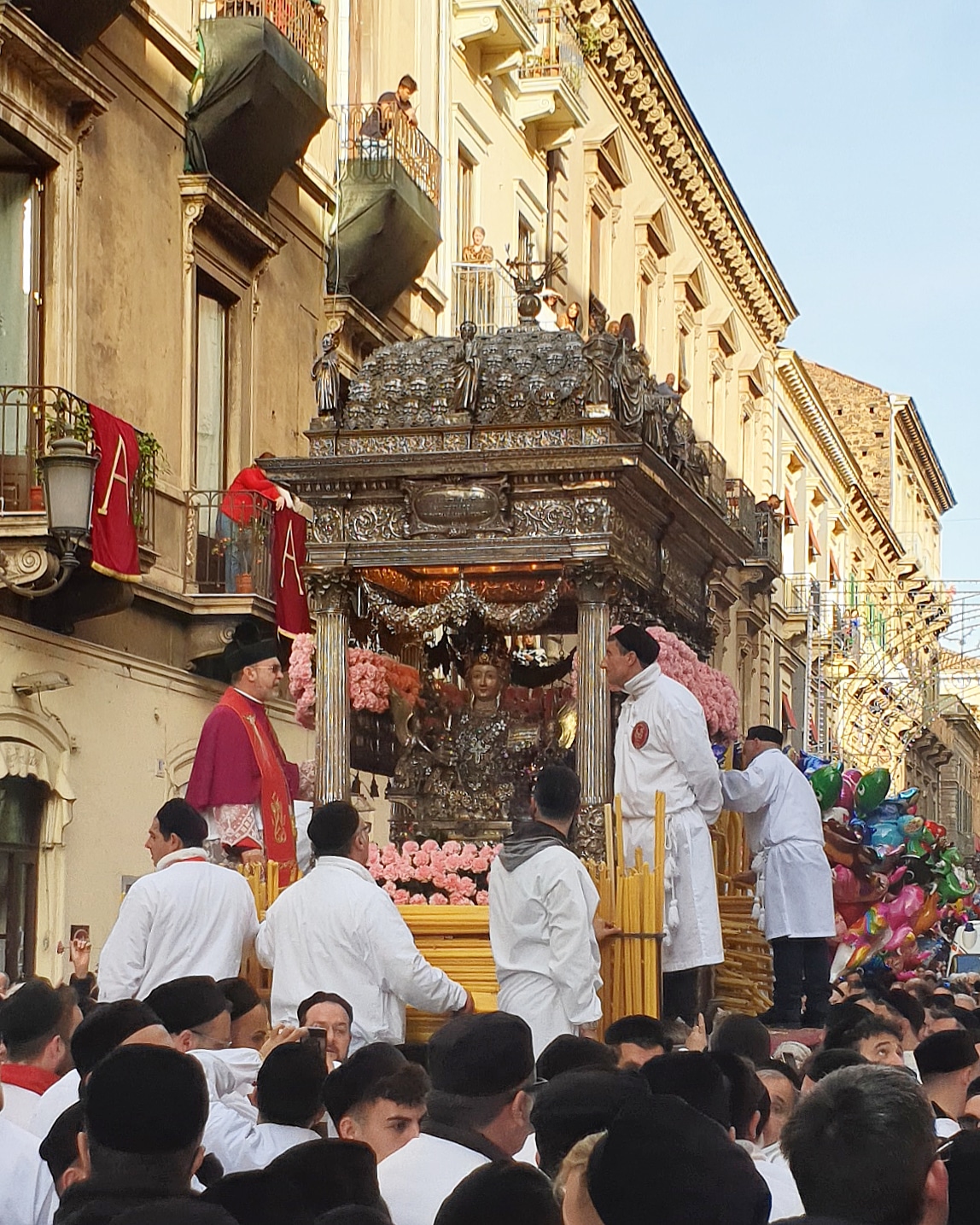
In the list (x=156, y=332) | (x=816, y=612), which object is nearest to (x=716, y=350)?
(x=816, y=612)

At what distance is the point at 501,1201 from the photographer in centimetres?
377

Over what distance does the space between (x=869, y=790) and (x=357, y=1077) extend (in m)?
10.5

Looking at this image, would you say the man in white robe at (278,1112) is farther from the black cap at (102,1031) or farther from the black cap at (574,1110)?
the black cap at (574,1110)

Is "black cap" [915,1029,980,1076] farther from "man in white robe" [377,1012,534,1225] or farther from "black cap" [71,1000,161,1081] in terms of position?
"black cap" [71,1000,161,1081]

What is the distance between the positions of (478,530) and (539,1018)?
123 inches

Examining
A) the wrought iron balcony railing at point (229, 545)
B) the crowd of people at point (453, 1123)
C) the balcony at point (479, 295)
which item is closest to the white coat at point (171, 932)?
the crowd of people at point (453, 1123)

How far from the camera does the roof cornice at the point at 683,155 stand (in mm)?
28672

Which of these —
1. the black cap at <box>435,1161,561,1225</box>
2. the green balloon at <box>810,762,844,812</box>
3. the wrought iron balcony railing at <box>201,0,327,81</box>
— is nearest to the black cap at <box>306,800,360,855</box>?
the black cap at <box>435,1161,561,1225</box>

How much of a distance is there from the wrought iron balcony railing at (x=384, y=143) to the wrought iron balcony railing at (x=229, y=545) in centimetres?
414

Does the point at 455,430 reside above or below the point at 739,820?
above

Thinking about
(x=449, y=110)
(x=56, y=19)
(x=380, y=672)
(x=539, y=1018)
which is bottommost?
(x=539, y=1018)

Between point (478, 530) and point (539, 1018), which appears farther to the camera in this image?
point (478, 530)

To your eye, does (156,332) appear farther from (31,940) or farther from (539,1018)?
(539,1018)

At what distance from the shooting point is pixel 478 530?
10859 mm
